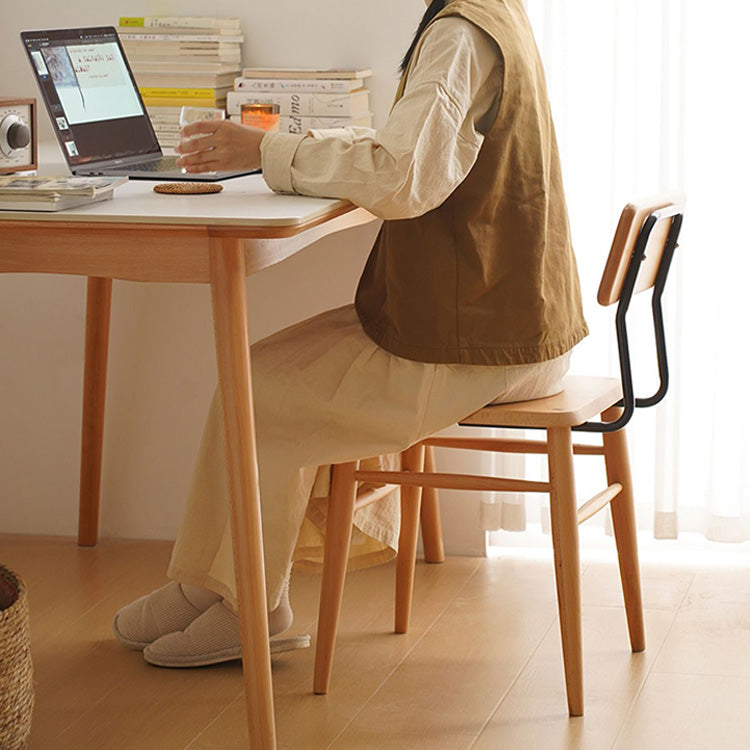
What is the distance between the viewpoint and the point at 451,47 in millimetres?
1751

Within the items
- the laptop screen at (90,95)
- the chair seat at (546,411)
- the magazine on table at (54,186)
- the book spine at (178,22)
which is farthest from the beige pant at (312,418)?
the book spine at (178,22)

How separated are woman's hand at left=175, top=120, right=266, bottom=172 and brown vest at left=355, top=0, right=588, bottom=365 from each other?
9.2 inches

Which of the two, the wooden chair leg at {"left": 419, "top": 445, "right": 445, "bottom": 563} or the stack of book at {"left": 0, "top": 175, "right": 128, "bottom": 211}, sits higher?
the stack of book at {"left": 0, "top": 175, "right": 128, "bottom": 211}

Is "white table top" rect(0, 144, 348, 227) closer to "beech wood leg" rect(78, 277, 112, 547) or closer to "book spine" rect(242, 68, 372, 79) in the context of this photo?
"book spine" rect(242, 68, 372, 79)

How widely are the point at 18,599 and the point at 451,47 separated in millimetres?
944

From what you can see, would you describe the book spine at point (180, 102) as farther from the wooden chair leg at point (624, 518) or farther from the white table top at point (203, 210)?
the wooden chair leg at point (624, 518)

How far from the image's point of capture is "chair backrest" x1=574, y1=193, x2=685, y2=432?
1899 mm

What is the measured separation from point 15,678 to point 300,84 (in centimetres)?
121

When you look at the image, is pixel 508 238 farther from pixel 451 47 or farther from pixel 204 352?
pixel 204 352

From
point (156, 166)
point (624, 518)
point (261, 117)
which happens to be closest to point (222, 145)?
point (156, 166)

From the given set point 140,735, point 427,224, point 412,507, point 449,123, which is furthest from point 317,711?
point 449,123

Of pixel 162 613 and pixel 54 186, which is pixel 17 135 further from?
pixel 162 613

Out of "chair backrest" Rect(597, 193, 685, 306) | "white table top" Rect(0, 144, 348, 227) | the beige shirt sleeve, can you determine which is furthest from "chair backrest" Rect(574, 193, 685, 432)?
"white table top" Rect(0, 144, 348, 227)

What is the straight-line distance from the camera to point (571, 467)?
194cm
